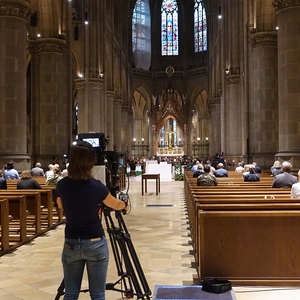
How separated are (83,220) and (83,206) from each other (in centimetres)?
11

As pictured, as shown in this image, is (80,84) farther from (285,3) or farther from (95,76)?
(285,3)

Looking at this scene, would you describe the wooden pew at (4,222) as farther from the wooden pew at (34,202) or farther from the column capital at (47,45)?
the column capital at (47,45)

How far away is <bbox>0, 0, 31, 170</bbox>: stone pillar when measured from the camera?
50.9 feet

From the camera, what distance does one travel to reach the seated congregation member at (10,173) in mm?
14414

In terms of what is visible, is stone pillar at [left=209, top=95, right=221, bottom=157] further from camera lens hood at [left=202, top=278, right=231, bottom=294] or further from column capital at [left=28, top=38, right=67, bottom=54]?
camera lens hood at [left=202, top=278, right=231, bottom=294]

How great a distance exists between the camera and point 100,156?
19.7 ft

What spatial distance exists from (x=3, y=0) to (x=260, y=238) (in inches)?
512

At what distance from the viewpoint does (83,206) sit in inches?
141

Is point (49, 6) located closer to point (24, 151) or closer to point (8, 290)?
point (24, 151)

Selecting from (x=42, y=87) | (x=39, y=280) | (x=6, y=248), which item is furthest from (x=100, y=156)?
(x=42, y=87)

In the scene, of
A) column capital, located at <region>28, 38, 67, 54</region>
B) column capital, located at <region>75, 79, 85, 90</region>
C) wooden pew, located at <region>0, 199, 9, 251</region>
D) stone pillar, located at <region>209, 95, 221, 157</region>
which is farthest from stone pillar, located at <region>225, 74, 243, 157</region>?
wooden pew, located at <region>0, 199, 9, 251</region>

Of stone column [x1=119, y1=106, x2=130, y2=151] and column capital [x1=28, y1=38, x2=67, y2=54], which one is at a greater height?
column capital [x1=28, y1=38, x2=67, y2=54]

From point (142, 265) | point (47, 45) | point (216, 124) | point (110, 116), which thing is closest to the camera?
point (142, 265)

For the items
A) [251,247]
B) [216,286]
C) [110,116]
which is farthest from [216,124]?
[216,286]
